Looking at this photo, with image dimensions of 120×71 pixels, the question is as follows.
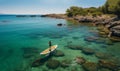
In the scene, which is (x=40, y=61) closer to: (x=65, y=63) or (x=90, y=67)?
(x=65, y=63)

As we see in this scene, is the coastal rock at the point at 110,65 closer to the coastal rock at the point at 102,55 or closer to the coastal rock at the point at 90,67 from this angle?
the coastal rock at the point at 90,67

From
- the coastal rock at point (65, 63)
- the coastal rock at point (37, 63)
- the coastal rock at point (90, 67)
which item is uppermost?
the coastal rock at point (37, 63)

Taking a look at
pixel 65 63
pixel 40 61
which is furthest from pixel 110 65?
pixel 40 61

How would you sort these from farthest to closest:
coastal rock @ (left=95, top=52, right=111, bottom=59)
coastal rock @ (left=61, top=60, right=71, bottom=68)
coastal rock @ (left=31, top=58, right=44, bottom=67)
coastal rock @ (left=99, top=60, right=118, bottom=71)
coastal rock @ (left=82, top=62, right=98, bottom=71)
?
1. coastal rock @ (left=95, top=52, right=111, bottom=59)
2. coastal rock @ (left=61, top=60, right=71, bottom=68)
3. coastal rock @ (left=31, top=58, right=44, bottom=67)
4. coastal rock @ (left=99, top=60, right=118, bottom=71)
5. coastal rock @ (left=82, top=62, right=98, bottom=71)

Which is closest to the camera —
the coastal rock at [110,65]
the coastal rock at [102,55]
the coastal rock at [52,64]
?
the coastal rock at [110,65]

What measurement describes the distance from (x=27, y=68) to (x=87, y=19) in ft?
255

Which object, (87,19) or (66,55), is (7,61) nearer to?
(66,55)

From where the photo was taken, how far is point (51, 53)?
2669 cm

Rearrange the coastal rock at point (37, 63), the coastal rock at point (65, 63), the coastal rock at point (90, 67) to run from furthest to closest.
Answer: the coastal rock at point (65, 63) → the coastal rock at point (37, 63) → the coastal rock at point (90, 67)

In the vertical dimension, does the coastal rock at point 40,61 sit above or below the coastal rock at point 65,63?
above

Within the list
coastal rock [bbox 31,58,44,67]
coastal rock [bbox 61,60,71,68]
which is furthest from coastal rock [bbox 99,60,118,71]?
coastal rock [bbox 31,58,44,67]

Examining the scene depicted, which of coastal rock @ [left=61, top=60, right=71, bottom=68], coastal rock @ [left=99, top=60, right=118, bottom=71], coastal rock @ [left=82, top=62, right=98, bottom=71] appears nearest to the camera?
coastal rock @ [left=82, top=62, right=98, bottom=71]

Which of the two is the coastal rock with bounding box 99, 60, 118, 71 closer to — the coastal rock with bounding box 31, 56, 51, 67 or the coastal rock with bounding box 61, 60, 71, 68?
the coastal rock with bounding box 61, 60, 71, 68

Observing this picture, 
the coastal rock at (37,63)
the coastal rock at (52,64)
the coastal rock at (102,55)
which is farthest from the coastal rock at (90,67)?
the coastal rock at (37,63)
